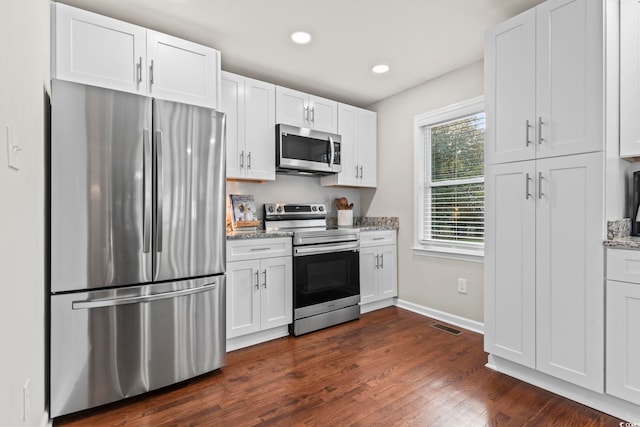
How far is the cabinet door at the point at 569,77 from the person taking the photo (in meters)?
1.80

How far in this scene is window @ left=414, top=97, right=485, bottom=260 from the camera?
3049 millimetres

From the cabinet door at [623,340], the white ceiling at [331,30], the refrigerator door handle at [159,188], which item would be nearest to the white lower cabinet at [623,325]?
the cabinet door at [623,340]

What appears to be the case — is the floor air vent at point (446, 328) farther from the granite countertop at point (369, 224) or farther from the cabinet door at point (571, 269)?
the granite countertop at point (369, 224)

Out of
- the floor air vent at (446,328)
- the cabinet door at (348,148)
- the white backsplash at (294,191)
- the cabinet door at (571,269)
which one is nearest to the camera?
the cabinet door at (571,269)

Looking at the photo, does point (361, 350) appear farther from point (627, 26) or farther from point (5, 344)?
point (627, 26)

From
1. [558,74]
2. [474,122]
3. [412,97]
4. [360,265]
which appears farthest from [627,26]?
[360,265]

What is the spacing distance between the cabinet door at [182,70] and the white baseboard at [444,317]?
9.25 ft

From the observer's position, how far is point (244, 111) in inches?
116

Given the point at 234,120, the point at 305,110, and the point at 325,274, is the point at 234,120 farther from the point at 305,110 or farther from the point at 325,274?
the point at 325,274

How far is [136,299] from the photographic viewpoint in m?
1.90

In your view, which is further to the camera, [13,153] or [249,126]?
[249,126]

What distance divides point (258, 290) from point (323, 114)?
1973 millimetres

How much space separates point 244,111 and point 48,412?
246 cm

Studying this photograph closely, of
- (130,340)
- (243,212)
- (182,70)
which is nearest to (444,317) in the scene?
(243,212)
